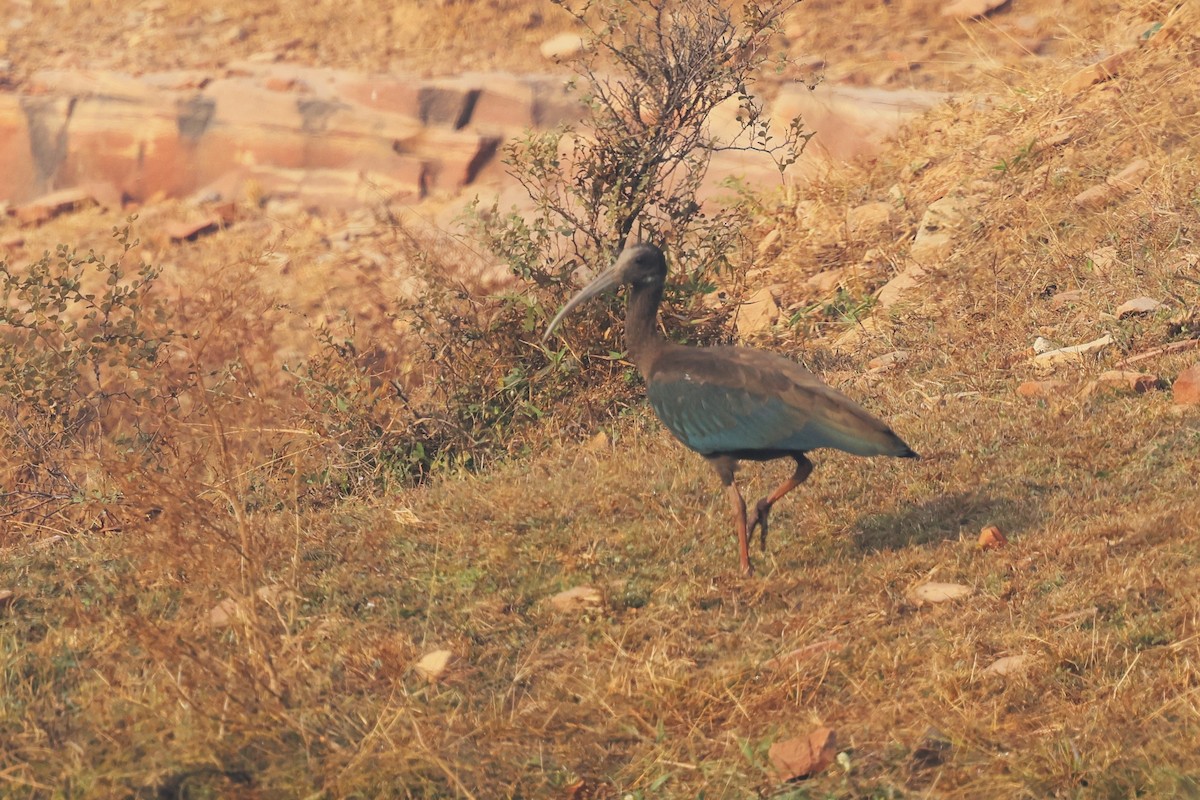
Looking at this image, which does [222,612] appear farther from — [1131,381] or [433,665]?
[1131,381]

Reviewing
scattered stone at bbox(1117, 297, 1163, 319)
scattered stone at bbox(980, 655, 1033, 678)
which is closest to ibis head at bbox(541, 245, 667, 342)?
scattered stone at bbox(980, 655, 1033, 678)

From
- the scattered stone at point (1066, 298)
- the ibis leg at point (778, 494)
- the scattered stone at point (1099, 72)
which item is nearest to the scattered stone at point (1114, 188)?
the scattered stone at point (1066, 298)

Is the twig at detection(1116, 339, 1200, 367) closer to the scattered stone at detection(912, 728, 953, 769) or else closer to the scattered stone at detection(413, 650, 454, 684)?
the scattered stone at detection(912, 728, 953, 769)

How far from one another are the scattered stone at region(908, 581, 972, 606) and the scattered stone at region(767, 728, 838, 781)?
127cm

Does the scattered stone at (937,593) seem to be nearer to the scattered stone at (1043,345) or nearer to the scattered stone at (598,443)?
the scattered stone at (598,443)

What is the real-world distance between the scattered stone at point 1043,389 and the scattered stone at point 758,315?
3.10 meters

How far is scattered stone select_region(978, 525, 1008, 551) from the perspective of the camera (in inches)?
229

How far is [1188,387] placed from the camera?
278 inches

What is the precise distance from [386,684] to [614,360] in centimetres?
397

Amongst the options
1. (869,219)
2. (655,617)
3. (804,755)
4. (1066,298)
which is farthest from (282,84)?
(804,755)

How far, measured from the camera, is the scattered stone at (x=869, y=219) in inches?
478

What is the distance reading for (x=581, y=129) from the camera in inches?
719

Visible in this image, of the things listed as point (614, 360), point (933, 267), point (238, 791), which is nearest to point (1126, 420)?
point (614, 360)

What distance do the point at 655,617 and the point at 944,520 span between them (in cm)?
153
